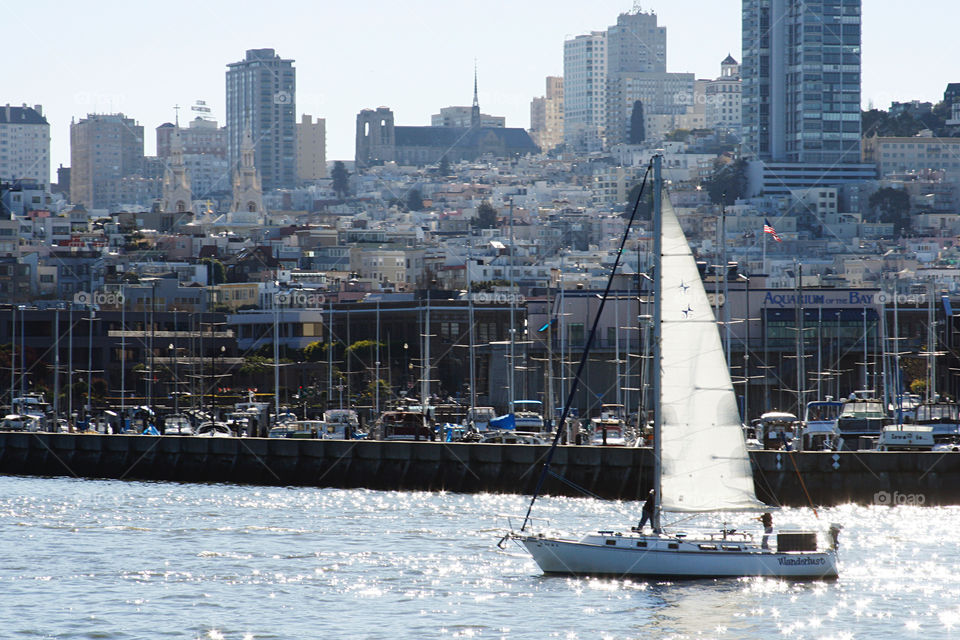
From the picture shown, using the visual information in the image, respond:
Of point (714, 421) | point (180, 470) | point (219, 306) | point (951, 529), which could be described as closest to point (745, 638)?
point (714, 421)

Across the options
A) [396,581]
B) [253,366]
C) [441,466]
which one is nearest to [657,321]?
[396,581]

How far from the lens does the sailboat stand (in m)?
36.7

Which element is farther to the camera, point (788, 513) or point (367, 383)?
point (367, 383)

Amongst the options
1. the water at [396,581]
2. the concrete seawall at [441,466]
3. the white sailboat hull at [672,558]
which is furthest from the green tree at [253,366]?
the white sailboat hull at [672,558]

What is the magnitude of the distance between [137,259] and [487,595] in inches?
5955

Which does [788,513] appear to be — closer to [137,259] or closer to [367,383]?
[367,383]

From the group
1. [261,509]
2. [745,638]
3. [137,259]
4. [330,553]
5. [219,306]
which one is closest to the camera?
[745,638]

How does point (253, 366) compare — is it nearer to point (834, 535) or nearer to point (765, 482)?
point (765, 482)

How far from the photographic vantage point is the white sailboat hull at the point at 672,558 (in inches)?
1436

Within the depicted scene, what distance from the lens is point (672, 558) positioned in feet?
120

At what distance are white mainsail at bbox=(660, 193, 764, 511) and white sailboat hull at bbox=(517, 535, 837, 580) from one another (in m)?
0.92

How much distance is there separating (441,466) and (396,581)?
614 inches

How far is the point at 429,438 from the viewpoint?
2446 inches

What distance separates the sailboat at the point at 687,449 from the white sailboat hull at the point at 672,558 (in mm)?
20
